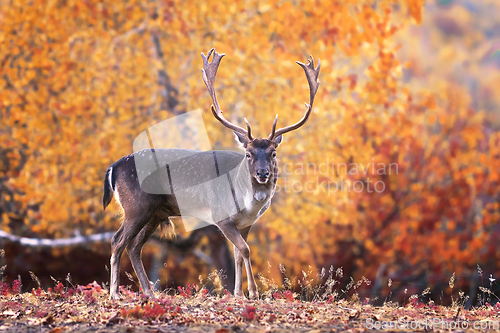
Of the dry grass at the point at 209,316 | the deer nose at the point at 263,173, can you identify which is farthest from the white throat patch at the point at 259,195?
the dry grass at the point at 209,316

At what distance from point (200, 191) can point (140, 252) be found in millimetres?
1130

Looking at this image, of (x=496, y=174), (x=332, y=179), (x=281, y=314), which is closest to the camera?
(x=281, y=314)

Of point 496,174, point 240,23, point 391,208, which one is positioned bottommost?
point 391,208

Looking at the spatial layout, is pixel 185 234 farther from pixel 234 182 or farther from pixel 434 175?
pixel 434 175

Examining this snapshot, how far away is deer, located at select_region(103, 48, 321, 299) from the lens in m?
6.41

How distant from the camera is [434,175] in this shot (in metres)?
15.3

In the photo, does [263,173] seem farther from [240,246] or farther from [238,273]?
[238,273]

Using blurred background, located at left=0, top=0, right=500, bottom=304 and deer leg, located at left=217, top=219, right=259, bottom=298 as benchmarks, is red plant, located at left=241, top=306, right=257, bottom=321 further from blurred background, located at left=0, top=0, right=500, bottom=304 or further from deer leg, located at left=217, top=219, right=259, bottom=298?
blurred background, located at left=0, top=0, right=500, bottom=304

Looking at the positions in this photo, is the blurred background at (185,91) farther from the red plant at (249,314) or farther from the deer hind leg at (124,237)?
the red plant at (249,314)

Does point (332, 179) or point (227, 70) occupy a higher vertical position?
point (227, 70)

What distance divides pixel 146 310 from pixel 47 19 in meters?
8.93

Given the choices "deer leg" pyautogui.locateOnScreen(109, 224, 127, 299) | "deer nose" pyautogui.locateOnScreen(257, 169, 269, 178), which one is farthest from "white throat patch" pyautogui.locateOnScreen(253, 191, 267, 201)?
"deer leg" pyautogui.locateOnScreen(109, 224, 127, 299)

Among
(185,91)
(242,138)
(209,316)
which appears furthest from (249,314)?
(185,91)

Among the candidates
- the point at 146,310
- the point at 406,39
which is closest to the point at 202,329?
the point at 146,310
